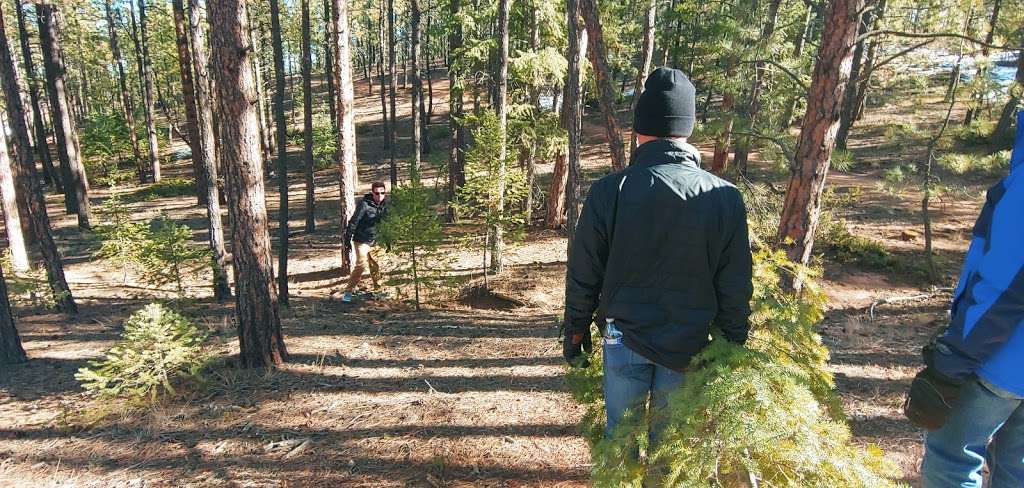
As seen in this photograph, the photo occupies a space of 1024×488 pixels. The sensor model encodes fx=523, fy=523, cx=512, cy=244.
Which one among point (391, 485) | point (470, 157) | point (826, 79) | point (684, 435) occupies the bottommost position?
point (391, 485)

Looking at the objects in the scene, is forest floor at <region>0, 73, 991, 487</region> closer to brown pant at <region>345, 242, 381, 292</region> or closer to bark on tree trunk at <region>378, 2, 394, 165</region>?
brown pant at <region>345, 242, 381, 292</region>

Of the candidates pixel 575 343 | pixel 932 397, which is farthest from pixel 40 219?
pixel 932 397

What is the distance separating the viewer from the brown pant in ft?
33.8

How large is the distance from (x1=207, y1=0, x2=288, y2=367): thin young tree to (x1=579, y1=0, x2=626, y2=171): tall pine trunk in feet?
13.5

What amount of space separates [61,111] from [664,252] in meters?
23.1

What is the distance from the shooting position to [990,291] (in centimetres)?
211

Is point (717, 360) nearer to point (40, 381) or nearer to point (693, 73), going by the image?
point (40, 381)

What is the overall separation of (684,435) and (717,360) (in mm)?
371

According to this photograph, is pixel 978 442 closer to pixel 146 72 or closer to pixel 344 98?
pixel 344 98

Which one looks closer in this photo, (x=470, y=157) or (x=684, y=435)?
(x=684, y=435)

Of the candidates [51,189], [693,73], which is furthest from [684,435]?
[51,189]

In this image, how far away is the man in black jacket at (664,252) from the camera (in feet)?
7.36

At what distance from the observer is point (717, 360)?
2.01 m

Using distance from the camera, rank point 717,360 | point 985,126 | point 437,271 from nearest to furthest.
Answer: point 717,360 → point 985,126 → point 437,271
